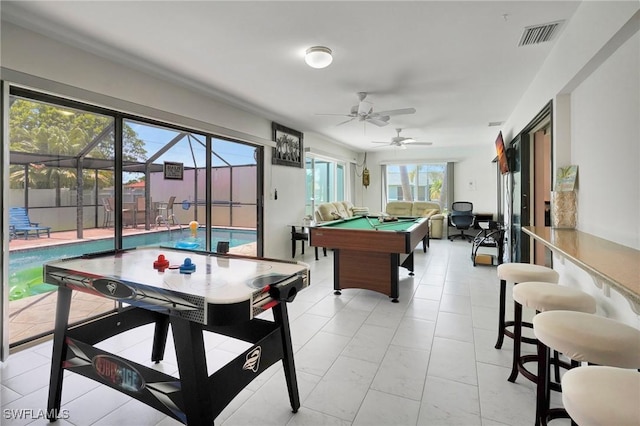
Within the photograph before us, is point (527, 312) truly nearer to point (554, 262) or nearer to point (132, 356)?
point (554, 262)

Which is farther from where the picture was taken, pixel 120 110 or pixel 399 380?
pixel 120 110

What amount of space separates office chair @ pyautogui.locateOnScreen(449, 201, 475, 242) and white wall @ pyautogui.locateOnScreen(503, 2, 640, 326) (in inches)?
214

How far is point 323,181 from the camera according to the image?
8.56m

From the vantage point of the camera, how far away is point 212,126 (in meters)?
4.18

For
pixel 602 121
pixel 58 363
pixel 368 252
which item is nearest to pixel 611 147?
pixel 602 121

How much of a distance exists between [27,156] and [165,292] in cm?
230

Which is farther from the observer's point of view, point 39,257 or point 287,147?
point 287,147

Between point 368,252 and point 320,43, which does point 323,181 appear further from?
point 320,43

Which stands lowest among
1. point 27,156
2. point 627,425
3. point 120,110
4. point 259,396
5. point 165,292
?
point 259,396

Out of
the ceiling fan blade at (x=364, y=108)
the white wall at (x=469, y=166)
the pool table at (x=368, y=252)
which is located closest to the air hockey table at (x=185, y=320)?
the pool table at (x=368, y=252)

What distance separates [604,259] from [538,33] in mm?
2096

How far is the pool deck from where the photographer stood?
105 inches

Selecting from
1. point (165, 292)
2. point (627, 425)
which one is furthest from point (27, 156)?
point (627, 425)

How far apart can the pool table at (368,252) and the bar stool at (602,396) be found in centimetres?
245
